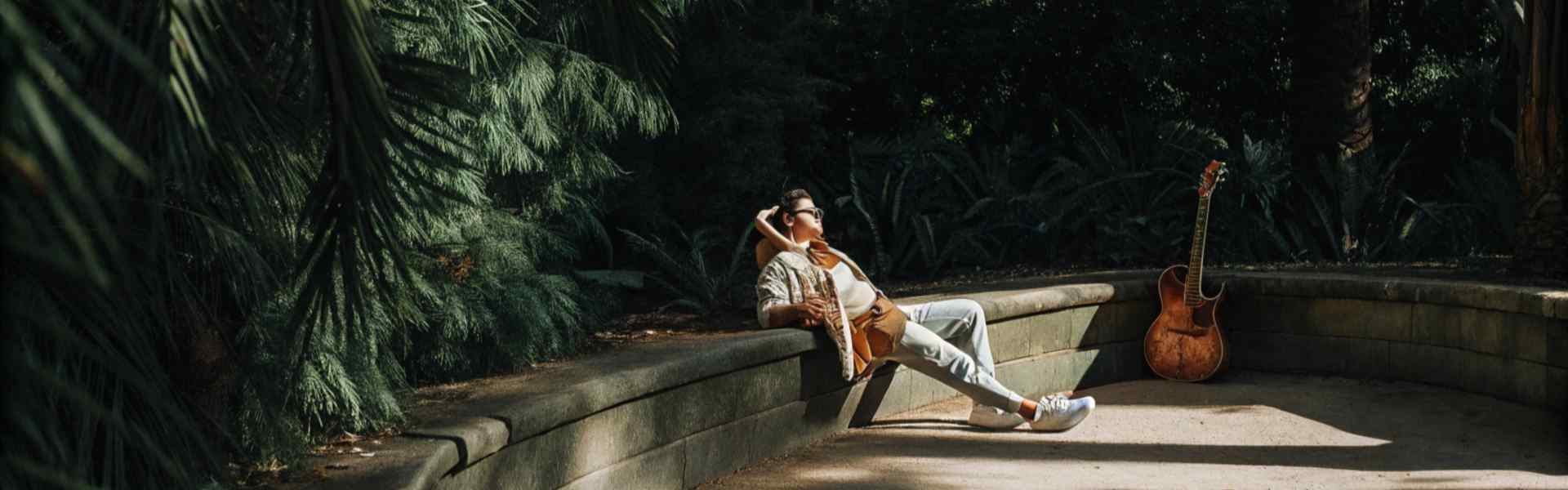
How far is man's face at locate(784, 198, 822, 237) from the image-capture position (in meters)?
6.54

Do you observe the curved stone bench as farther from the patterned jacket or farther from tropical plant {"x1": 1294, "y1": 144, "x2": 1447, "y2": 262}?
tropical plant {"x1": 1294, "y1": 144, "x2": 1447, "y2": 262}

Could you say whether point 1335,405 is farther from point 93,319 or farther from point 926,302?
point 93,319

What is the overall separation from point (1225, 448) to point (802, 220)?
82.0 inches

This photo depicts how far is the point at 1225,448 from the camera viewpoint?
6320 mm

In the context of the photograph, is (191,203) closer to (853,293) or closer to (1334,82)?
(853,293)

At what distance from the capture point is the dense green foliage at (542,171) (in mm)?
1863

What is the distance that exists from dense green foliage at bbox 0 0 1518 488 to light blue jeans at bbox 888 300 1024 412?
4.07ft

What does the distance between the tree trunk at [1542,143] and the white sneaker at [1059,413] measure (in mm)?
2698

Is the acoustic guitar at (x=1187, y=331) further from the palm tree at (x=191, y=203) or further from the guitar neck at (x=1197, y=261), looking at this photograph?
the palm tree at (x=191, y=203)

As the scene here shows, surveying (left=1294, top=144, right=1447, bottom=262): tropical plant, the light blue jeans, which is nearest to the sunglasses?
the light blue jeans

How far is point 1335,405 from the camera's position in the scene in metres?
7.20

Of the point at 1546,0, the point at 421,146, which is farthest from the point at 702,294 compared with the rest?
the point at 421,146

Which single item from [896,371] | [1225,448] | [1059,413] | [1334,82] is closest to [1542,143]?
[1334,82]

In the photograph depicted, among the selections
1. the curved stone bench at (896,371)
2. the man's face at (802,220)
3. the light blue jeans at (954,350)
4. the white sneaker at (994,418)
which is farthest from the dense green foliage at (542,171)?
the white sneaker at (994,418)
